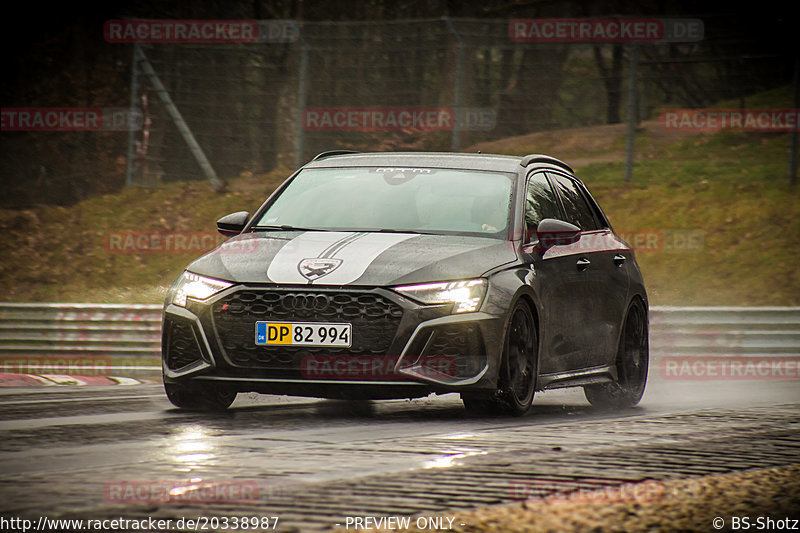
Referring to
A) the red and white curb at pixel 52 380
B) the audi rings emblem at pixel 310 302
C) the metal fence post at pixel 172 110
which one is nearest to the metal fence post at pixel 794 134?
the metal fence post at pixel 172 110

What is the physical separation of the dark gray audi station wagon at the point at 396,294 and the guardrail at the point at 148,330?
5.80 m

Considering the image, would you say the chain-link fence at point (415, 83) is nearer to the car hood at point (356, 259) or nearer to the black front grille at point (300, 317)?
the car hood at point (356, 259)

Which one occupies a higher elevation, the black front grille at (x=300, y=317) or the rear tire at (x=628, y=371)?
the black front grille at (x=300, y=317)

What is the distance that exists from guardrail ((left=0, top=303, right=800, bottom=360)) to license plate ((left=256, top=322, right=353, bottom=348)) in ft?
25.0

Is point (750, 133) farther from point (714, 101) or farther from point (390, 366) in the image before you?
point (390, 366)

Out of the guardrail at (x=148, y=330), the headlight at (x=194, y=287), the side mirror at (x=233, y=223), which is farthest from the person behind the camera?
the guardrail at (x=148, y=330)

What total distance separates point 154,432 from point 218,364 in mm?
896

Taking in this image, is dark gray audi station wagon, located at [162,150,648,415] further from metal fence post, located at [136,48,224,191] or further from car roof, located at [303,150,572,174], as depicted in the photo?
metal fence post, located at [136,48,224,191]

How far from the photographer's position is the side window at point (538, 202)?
9923 mm

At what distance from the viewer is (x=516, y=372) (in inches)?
356

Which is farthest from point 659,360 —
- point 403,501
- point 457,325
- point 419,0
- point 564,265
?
point 419,0

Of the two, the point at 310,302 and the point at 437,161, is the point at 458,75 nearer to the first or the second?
the point at 437,161

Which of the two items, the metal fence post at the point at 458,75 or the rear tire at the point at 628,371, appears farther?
the metal fence post at the point at 458,75

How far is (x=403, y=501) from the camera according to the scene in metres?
5.51
